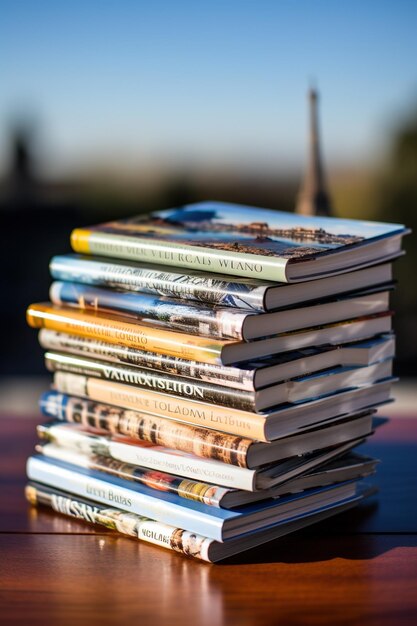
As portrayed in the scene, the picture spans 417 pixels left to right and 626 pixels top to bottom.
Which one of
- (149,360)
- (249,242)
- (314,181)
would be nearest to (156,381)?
(149,360)

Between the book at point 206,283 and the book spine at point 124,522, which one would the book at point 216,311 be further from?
the book spine at point 124,522

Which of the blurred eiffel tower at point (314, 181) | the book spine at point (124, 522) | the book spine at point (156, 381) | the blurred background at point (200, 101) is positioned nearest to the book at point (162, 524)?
the book spine at point (124, 522)

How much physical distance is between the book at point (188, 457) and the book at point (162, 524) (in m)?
0.04

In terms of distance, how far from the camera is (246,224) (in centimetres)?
86

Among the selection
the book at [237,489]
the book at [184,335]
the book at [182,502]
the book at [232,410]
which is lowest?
the book at [182,502]

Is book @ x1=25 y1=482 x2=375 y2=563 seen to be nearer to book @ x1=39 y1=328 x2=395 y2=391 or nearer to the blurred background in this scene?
book @ x1=39 y1=328 x2=395 y2=391

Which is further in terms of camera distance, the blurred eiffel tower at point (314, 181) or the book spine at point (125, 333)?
the blurred eiffel tower at point (314, 181)

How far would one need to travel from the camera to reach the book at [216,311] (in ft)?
2.32

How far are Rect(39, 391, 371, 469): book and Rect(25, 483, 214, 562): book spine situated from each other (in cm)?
6

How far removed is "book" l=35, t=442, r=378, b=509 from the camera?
2.39 ft

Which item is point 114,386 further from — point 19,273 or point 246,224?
point 19,273

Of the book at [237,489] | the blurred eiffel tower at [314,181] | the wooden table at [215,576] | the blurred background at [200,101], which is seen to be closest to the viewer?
the wooden table at [215,576]

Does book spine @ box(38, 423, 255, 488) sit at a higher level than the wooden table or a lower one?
higher

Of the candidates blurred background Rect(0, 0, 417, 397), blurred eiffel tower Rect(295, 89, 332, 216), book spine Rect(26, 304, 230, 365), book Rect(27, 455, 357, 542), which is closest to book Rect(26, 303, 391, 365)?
book spine Rect(26, 304, 230, 365)
